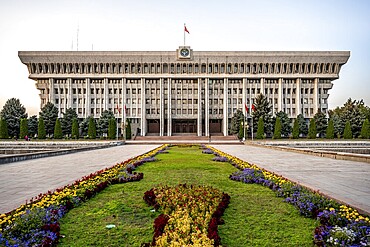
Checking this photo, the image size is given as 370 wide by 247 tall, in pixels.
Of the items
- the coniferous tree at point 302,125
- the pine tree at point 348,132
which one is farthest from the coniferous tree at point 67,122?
the pine tree at point 348,132

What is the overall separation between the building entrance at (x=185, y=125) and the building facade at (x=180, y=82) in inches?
8.6

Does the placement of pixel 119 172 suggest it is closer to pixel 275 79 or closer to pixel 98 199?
pixel 98 199

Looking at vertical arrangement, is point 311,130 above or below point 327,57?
below

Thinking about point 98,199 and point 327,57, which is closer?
point 98,199

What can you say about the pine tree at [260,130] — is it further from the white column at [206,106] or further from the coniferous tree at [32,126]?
the coniferous tree at [32,126]

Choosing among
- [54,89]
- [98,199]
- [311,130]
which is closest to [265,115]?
[311,130]

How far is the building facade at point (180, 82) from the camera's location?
60.7 metres

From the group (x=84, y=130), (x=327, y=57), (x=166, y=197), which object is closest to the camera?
(x=166, y=197)

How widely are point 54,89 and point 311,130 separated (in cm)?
4987

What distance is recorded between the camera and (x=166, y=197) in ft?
18.0

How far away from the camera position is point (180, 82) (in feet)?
209

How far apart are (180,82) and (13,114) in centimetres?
3182

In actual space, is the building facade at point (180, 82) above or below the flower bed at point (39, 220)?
above

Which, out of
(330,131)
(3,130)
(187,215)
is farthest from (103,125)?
(187,215)
